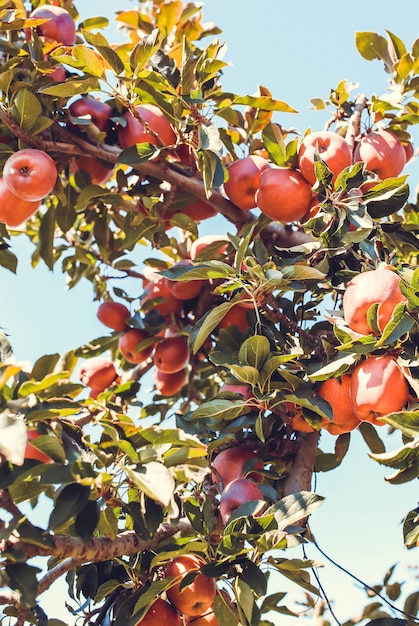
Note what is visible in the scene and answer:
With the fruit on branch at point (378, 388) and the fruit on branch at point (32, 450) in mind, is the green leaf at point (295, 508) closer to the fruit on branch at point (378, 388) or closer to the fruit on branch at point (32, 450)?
the fruit on branch at point (378, 388)

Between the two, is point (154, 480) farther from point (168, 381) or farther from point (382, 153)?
point (168, 381)

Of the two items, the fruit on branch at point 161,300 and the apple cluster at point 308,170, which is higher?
the apple cluster at point 308,170

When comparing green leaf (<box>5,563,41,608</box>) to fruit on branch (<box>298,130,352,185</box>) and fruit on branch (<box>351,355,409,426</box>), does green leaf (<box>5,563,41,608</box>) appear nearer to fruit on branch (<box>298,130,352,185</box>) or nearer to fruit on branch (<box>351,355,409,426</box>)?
fruit on branch (<box>351,355,409,426</box>)

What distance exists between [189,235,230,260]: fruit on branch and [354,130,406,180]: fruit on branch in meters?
0.53

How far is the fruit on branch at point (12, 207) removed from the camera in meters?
2.05

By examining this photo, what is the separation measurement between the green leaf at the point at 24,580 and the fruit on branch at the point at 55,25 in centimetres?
175

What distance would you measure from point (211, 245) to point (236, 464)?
763 mm

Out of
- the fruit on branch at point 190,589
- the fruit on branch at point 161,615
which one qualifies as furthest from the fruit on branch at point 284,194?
the fruit on branch at point 161,615

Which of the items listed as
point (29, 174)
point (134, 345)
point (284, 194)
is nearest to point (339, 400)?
point (284, 194)

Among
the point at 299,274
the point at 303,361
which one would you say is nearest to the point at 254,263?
the point at 299,274

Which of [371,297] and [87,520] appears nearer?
[87,520]

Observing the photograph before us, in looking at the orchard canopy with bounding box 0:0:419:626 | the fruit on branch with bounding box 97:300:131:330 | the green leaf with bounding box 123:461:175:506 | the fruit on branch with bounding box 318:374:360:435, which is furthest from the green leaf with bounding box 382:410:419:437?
the fruit on branch with bounding box 97:300:131:330

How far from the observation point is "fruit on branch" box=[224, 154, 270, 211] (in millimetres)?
2215

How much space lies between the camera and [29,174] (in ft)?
6.29
